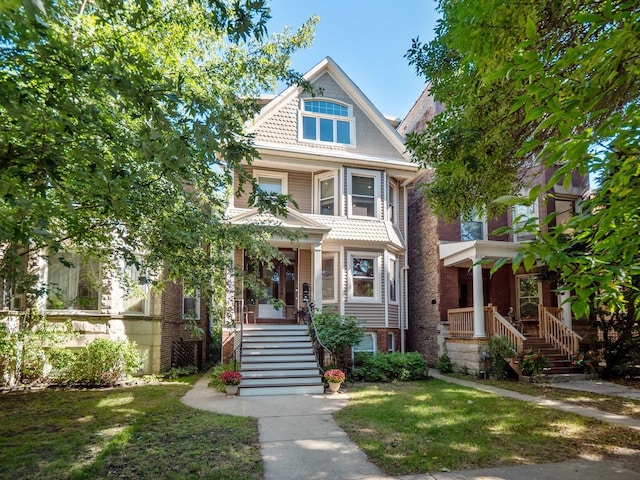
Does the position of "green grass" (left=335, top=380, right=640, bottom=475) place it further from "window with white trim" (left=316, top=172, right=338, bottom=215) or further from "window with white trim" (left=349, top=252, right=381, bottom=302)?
"window with white trim" (left=316, top=172, right=338, bottom=215)

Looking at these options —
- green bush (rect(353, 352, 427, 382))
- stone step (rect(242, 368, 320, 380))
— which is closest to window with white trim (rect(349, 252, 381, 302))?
green bush (rect(353, 352, 427, 382))

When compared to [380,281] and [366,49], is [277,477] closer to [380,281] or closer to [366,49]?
[366,49]

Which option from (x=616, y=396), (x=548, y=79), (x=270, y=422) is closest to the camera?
(x=548, y=79)

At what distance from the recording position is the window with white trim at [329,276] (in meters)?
14.7

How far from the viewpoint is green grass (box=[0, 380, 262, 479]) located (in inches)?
189

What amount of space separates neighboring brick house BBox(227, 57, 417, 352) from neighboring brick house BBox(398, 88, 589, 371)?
1184 mm

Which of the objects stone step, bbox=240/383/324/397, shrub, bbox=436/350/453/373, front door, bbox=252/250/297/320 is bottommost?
shrub, bbox=436/350/453/373

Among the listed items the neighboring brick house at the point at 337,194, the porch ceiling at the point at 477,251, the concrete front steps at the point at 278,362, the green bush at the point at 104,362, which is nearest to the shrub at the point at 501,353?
the porch ceiling at the point at 477,251

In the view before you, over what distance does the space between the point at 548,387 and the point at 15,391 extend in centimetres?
1281

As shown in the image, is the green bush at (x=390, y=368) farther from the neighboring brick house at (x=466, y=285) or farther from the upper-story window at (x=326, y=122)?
the upper-story window at (x=326, y=122)

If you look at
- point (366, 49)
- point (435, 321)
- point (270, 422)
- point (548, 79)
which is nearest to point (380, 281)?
point (435, 321)

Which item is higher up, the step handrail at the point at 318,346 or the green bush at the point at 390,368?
the step handrail at the point at 318,346

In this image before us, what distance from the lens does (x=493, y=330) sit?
13.0 m

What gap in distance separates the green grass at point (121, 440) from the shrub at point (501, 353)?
8.07 metres
